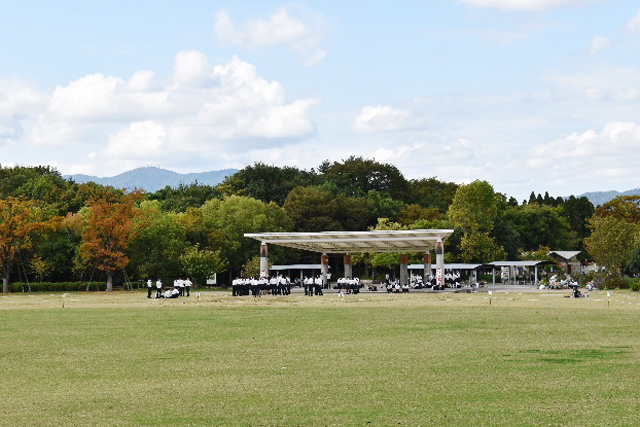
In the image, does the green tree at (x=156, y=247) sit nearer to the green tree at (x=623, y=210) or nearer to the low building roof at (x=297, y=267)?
the low building roof at (x=297, y=267)

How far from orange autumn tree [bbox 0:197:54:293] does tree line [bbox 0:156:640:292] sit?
110 millimetres

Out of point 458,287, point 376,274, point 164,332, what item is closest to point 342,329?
point 164,332

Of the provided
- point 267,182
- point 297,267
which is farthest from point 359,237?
point 267,182

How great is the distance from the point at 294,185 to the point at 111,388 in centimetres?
9583

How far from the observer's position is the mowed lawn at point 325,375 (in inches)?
429

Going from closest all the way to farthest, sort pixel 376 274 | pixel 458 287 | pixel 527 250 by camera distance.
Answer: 1. pixel 458 287
2. pixel 376 274
3. pixel 527 250

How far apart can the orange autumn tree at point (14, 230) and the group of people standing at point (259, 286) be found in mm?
22699

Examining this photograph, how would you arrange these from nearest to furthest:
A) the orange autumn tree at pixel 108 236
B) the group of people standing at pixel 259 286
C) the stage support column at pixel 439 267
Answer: the group of people standing at pixel 259 286 < the stage support column at pixel 439 267 < the orange autumn tree at pixel 108 236

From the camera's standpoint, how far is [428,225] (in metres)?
94.4

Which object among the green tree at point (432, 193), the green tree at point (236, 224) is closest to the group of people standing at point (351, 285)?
the green tree at point (236, 224)

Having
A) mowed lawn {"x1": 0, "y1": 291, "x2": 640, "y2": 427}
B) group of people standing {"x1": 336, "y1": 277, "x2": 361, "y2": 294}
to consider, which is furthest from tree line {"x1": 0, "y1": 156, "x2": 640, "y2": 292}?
mowed lawn {"x1": 0, "y1": 291, "x2": 640, "y2": 427}

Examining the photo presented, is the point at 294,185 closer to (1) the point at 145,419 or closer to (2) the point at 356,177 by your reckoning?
(2) the point at 356,177

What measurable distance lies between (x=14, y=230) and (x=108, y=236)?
26.0ft

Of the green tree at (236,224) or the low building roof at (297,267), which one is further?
the low building roof at (297,267)
